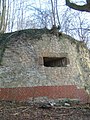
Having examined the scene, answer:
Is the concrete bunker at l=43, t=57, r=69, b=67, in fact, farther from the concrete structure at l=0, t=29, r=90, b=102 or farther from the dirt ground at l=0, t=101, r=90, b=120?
the dirt ground at l=0, t=101, r=90, b=120

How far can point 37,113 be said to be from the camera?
8914 millimetres

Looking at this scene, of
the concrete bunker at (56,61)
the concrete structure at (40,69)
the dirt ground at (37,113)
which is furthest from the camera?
the concrete bunker at (56,61)

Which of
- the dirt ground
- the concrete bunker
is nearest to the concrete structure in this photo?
the concrete bunker

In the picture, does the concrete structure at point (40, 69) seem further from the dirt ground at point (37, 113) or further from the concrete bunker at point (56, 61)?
the dirt ground at point (37, 113)

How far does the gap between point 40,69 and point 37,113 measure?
3482 millimetres

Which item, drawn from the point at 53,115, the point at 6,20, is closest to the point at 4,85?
the point at 53,115

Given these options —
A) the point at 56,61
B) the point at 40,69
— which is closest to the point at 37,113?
the point at 40,69

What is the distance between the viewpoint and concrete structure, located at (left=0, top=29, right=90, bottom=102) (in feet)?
38.2

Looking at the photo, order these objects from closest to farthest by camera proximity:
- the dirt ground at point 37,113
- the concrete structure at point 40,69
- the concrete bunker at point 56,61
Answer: the dirt ground at point 37,113 < the concrete structure at point 40,69 < the concrete bunker at point 56,61

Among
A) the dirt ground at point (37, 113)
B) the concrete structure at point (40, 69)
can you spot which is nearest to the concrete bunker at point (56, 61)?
the concrete structure at point (40, 69)

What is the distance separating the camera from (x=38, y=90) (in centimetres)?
1168

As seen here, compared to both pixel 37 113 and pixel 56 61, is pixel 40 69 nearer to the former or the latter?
pixel 56 61

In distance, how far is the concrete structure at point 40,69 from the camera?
11656mm

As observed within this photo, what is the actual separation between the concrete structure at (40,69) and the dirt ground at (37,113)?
127cm
